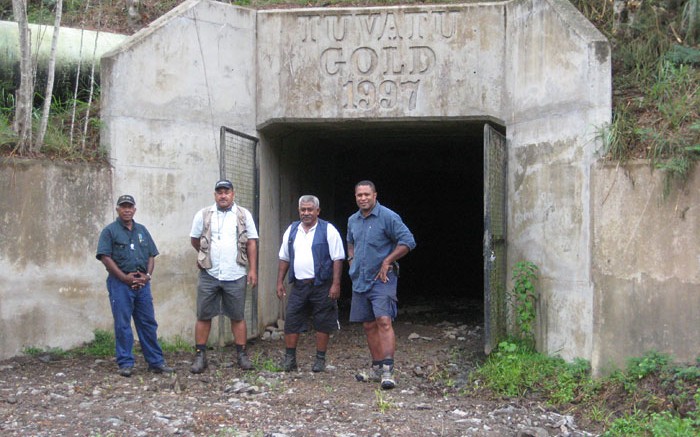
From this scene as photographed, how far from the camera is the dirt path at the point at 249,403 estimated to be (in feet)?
17.7

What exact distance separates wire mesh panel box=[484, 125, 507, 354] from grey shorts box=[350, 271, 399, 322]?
1.19 meters

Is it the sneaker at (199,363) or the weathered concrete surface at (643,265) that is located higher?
the weathered concrete surface at (643,265)

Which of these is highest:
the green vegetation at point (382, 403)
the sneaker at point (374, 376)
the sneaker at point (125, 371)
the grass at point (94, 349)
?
the grass at point (94, 349)

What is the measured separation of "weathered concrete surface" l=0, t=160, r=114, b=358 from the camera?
7191mm

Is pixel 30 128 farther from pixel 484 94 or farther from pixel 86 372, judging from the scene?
pixel 484 94

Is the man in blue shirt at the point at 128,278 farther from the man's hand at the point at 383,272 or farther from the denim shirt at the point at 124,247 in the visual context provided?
the man's hand at the point at 383,272

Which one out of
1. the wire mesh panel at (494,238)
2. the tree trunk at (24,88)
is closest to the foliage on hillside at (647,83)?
the tree trunk at (24,88)

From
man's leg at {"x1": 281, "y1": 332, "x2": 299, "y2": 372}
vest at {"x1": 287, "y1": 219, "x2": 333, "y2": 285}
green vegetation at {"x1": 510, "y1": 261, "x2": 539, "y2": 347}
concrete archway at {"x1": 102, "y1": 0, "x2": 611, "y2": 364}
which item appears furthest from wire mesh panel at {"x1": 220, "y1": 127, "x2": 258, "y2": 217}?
green vegetation at {"x1": 510, "y1": 261, "x2": 539, "y2": 347}

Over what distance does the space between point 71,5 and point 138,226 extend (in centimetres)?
543

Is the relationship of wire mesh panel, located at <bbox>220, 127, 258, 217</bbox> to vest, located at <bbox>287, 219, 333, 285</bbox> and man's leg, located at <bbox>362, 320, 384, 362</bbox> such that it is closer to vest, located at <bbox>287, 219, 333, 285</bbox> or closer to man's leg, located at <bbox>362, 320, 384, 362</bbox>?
vest, located at <bbox>287, 219, 333, 285</bbox>

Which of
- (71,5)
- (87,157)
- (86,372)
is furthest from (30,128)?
(71,5)

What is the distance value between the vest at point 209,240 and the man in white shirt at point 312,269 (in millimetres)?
350

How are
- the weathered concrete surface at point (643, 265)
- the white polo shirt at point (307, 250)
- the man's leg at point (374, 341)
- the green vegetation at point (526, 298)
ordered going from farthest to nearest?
1. the green vegetation at point (526, 298)
2. the white polo shirt at point (307, 250)
3. the man's leg at point (374, 341)
4. the weathered concrete surface at point (643, 265)

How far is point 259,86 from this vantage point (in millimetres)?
8711
